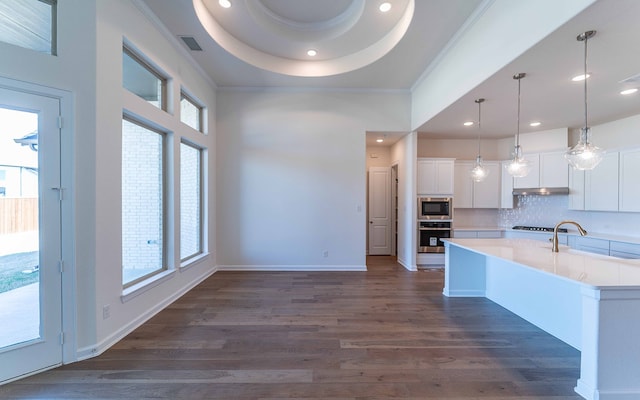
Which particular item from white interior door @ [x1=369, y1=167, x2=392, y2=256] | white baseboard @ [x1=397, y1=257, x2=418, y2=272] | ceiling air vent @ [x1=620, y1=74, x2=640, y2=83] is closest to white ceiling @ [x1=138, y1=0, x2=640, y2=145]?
ceiling air vent @ [x1=620, y1=74, x2=640, y2=83]

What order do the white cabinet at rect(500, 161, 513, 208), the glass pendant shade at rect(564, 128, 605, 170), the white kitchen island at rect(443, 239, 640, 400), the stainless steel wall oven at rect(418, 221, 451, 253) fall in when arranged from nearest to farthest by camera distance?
1. the white kitchen island at rect(443, 239, 640, 400)
2. the glass pendant shade at rect(564, 128, 605, 170)
3. the stainless steel wall oven at rect(418, 221, 451, 253)
4. the white cabinet at rect(500, 161, 513, 208)

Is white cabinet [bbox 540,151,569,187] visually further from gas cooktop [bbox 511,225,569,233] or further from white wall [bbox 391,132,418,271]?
white wall [bbox 391,132,418,271]

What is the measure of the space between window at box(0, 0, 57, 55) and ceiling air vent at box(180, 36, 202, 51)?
146 cm

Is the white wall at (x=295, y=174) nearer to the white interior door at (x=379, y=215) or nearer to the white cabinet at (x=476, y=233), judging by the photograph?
the white interior door at (x=379, y=215)

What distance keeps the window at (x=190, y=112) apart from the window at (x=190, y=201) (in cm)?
38

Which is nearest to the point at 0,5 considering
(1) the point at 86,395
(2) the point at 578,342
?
(1) the point at 86,395

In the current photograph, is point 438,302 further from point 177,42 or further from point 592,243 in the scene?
point 177,42

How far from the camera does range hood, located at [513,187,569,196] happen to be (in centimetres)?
483

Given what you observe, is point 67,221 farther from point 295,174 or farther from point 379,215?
point 379,215

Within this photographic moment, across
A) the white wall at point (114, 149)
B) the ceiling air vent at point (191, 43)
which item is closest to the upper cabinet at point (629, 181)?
the ceiling air vent at point (191, 43)

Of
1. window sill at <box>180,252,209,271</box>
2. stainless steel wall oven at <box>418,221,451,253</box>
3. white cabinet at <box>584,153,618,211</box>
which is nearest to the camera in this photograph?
window sill at <box>180,252,209,271</box>

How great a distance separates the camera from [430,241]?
5.35 metres

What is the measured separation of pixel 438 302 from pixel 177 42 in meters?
5.12

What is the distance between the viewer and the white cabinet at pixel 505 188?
546cm
